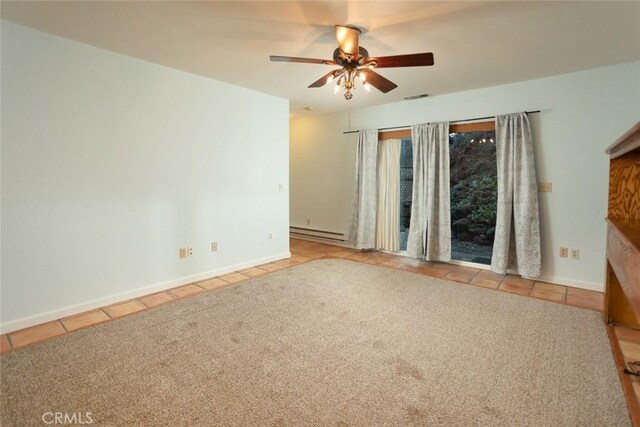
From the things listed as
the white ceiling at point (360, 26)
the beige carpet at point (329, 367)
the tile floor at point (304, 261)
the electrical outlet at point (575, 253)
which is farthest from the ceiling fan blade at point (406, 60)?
the electrical outlet at point (575, 253)

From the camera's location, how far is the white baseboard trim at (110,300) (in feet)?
7.87

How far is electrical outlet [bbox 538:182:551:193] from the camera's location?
3.50 meters

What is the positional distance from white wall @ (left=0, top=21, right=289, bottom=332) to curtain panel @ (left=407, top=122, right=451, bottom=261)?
2.29 m

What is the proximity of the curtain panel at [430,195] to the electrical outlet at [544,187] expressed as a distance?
101 cm

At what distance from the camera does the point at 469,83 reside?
145 inches

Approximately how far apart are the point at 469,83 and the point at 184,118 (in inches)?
131

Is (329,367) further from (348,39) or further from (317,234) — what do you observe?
(317,234)

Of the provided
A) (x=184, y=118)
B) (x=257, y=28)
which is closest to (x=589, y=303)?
(x=257, y=28)

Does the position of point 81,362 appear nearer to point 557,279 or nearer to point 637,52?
point 557,279

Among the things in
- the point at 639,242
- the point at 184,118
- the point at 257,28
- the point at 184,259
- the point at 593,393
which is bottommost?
Result: the point at 593,393

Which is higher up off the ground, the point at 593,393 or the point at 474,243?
the point at 474,243

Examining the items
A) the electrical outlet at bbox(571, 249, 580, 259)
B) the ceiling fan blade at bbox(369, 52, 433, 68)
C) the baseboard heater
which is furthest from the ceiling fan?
the baseboard heater

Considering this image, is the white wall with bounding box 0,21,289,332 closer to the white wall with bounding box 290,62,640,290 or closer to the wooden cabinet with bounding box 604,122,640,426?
the white wall with bounding box 290,62,640,290

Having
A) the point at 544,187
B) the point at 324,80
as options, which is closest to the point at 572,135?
the point at 544,187
